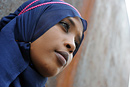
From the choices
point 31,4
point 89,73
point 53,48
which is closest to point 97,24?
point 89,73

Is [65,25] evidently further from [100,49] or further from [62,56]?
[100,49]

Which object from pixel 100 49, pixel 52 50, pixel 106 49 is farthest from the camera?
pixel 106 49

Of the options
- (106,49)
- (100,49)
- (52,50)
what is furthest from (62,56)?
(106,49)

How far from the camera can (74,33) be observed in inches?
26.2

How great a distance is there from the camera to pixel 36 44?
0.60 meters

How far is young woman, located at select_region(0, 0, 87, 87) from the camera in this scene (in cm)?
56

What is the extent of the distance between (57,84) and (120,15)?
4.64ft

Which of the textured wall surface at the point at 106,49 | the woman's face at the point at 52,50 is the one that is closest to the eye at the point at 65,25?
the woman's face at the point at 52,50

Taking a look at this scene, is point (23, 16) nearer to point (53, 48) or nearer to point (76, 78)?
point (53, 48)

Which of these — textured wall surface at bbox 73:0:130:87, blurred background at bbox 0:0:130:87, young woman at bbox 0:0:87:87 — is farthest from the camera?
textured wall surface at bbox 73:0:130:87

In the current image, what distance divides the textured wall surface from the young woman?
2.81 feet

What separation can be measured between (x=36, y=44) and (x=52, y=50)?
6 centimetres

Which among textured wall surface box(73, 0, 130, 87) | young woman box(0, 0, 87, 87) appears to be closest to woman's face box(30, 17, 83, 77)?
young woman box(0, 0, 87, 87)

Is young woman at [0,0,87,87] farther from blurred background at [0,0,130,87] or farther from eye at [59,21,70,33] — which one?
blurred background at [0,0,130,87]
